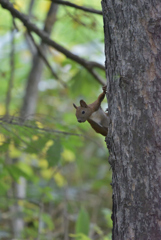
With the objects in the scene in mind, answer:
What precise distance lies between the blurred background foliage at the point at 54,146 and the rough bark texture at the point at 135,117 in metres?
0.86

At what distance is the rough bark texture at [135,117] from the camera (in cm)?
148

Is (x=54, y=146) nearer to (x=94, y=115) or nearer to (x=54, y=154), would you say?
(x=54, y=154)

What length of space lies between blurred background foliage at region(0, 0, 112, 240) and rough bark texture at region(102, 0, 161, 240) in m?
0.86

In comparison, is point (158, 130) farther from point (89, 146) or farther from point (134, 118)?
point (89, 146)

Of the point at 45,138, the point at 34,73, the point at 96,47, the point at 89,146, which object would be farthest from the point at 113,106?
the point at 89,146

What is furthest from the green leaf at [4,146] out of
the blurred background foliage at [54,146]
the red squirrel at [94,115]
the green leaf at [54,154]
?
the red squirrel at [94,115]

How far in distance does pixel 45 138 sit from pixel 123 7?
1318mm

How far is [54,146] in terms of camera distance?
258 centimetres

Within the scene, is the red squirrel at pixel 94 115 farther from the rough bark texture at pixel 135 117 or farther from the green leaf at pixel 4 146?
the green leaf at pixel 4 146

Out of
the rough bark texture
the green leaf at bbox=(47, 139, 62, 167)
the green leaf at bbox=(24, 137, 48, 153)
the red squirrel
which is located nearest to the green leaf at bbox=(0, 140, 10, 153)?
the green leaf at bbox=(24, 137, 48, 153)

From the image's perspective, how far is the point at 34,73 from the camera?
487 cm

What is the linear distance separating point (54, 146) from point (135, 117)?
1.18 metres

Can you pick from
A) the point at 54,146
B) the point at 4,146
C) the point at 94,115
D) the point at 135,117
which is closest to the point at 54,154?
the point at 54,146

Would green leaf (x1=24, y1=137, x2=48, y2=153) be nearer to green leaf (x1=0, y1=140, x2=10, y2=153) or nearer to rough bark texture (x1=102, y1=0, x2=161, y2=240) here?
green leaf (x1=0, y1=140, x2=10, y2=153)
